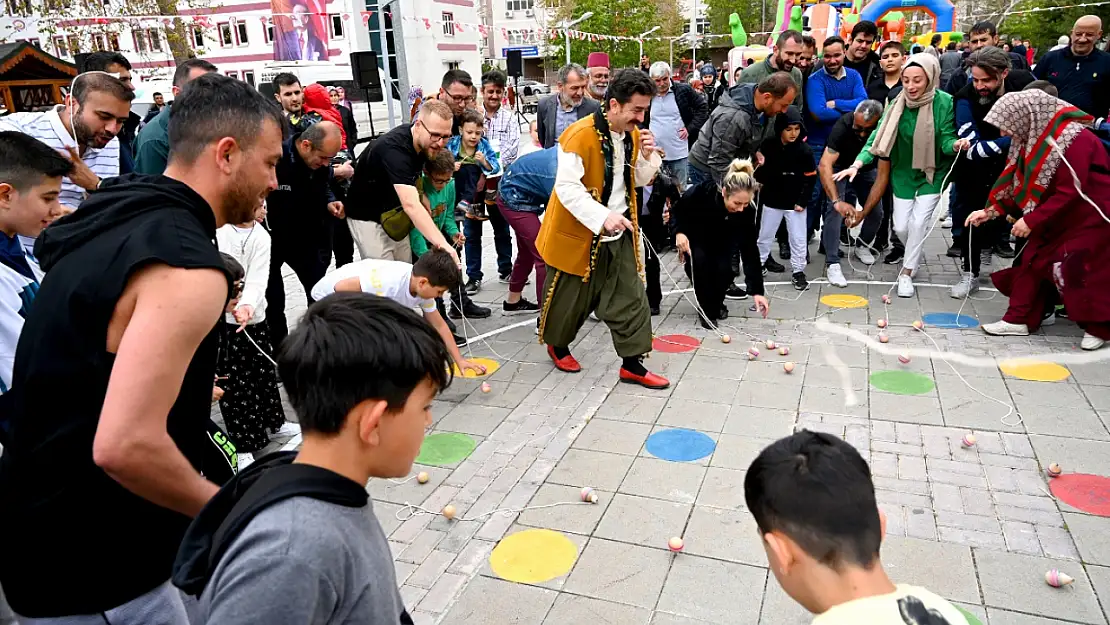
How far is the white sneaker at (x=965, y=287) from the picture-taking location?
21.0 feet

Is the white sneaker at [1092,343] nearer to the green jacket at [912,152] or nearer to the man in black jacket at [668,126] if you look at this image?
the green jacket at [912,152]

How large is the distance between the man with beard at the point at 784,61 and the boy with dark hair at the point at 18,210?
6234mm

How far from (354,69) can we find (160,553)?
1312 centimetres

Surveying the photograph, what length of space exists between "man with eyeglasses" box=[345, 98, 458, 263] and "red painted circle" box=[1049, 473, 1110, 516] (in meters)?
3.43

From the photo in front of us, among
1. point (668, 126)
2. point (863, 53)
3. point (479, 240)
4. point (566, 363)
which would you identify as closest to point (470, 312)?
point (479, 240)

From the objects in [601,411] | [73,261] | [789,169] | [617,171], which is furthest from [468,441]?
[789,169]

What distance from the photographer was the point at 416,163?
16.6ft

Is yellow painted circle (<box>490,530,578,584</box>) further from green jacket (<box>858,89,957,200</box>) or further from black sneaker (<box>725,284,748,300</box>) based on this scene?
green jacket (<box>858,89,957,200</box>)

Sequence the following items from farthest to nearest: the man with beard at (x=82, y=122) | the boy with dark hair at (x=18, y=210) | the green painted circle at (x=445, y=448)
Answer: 1. the green painted circle at (x=445, y=448)
2. the man with beard at (x=82, y=122)
3. the boy with dark hair at (x=18, y=210)

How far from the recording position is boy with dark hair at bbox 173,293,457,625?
118 centimetres

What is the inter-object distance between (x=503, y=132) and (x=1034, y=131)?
4.57 metres

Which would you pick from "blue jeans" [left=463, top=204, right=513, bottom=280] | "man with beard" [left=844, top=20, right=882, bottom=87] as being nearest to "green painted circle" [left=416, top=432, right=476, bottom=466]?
"blue jeans" [left=463, top=204, right=513, bottom=280]

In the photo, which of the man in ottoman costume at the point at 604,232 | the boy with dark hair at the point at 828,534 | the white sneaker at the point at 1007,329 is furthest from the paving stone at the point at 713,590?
the white sneaker at the point at 1007,329

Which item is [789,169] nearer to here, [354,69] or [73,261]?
[73,261]
